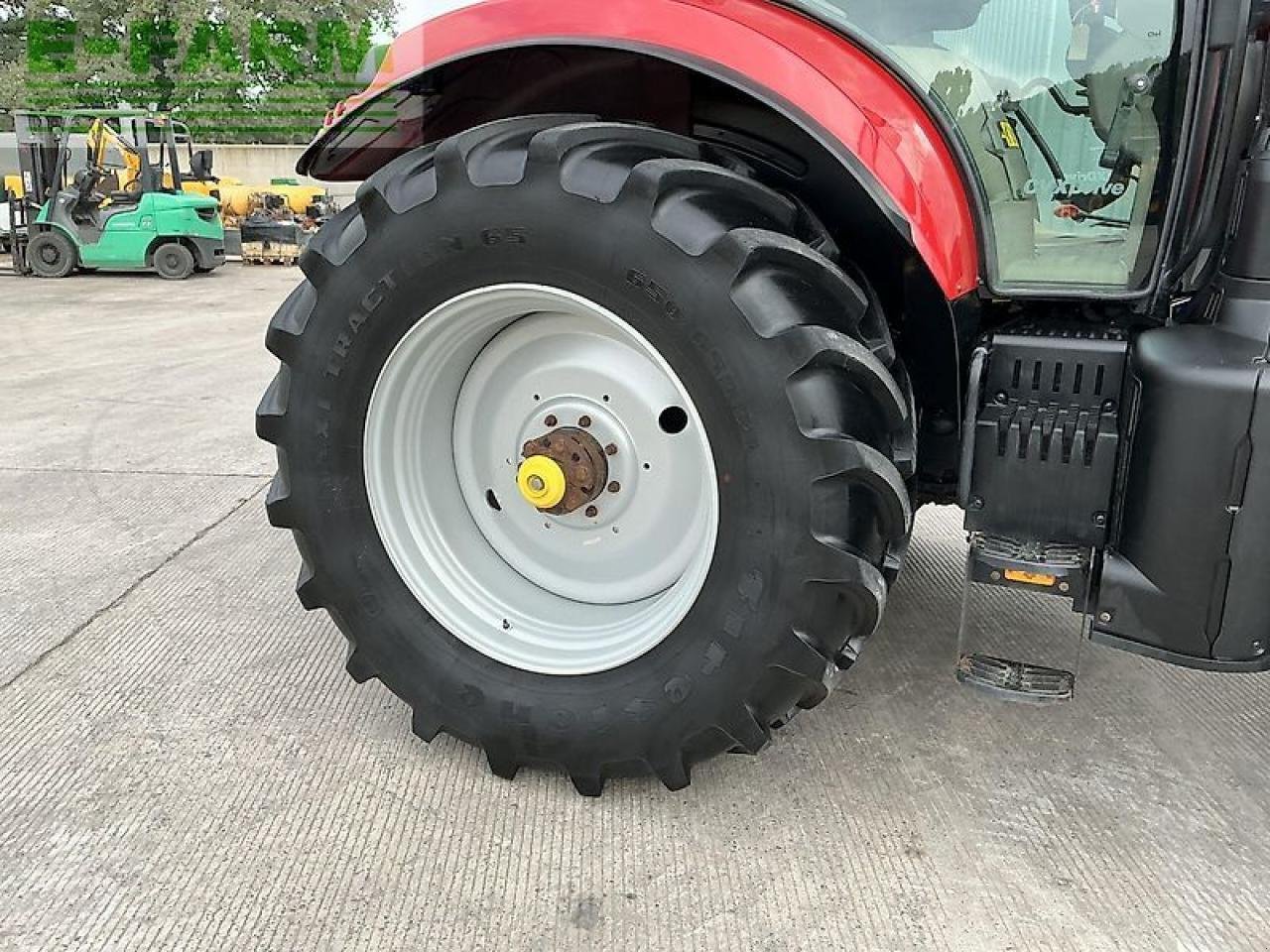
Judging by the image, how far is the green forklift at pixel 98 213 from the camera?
12750mm

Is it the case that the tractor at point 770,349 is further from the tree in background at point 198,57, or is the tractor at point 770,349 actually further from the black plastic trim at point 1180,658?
the tree in background at point 198,57

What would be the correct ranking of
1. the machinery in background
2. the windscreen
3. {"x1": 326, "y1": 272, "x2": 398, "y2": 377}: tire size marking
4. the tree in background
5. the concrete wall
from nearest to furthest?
the windscreen < {"x1": 326, "y1": 272, "x2": 398, "y2": 377}: tire size marking < the machinery in background < the tree in background < the concrete wall

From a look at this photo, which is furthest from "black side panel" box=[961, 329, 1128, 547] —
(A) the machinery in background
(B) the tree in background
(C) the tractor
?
(B) the tree in background

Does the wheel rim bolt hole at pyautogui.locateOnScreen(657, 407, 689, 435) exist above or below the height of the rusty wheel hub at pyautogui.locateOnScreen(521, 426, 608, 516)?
above

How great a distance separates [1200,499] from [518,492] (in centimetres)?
131

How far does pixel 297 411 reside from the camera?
2168 millimetres

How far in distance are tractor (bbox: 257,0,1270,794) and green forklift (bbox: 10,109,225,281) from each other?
11774 millimetres

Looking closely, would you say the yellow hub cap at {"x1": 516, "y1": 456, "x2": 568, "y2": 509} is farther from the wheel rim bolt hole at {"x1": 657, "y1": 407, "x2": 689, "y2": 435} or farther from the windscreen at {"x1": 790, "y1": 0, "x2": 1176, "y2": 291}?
the windscreen at {"x1": 790, "y1": 0, "x2": 1176, "y2": 291}

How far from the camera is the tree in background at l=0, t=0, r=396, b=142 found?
81.5 feet

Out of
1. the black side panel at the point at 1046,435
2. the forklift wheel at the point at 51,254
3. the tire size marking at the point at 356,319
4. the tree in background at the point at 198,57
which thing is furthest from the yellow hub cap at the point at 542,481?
the tree in background at the point at 198,57

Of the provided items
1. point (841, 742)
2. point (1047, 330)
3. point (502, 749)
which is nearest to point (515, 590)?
point (502, 749)

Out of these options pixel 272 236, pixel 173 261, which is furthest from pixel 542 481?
pixel 272 236

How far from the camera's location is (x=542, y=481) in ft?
7.01

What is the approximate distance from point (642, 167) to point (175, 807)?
1489mm
